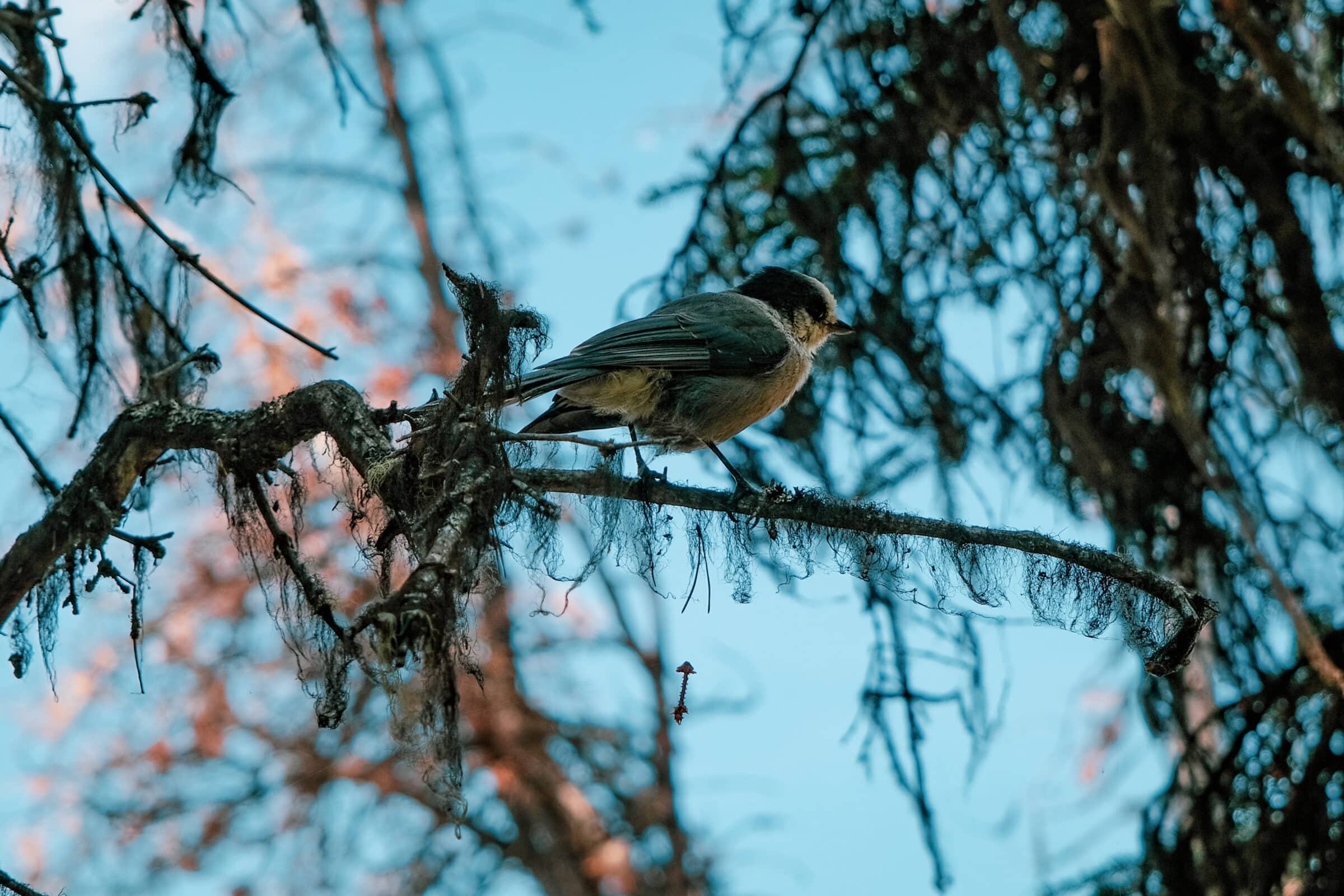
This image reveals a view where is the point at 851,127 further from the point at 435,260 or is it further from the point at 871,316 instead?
the point at 435,260

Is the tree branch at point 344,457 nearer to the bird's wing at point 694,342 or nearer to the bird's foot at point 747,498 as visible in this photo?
the bird's foot at point 747,498

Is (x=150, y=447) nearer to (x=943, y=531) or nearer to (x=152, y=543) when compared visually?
(x=152, y=543)

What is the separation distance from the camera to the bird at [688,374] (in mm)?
4098

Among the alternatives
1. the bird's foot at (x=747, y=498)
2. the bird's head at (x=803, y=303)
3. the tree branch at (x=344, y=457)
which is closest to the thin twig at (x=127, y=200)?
the tree branch at (x=344, y=457)

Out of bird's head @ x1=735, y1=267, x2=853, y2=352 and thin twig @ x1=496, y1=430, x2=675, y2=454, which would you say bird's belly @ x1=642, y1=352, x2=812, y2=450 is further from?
thin twig @ x1=496, y1=430, x2=675, y2=454

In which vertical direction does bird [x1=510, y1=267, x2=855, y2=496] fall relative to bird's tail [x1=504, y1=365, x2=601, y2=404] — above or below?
above

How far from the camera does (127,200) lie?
9.45 feet

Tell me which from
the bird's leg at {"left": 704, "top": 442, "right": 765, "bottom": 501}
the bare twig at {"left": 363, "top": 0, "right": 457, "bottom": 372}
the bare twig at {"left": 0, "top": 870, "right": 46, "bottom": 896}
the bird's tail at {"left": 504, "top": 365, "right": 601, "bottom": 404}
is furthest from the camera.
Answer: the bare twig at {"left": 363, "top": 0, "right": 457, "bottom": 372}

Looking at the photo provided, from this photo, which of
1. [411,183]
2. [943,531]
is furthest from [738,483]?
[411,183]

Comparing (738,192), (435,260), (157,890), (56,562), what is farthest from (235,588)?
(56,562)

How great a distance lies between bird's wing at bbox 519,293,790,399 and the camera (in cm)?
400

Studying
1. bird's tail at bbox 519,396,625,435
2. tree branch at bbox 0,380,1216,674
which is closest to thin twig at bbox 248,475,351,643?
tree branch at bbox 0,380,1216,674

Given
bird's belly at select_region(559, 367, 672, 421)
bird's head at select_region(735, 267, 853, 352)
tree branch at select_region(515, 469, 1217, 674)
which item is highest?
bird's head at select_region(735, 267, 853, 352)

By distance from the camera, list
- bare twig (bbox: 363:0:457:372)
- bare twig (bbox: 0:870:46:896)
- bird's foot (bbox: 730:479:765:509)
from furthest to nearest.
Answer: bare twig (bbox: 363:0:457:372) < bird's foot (bbox: 730:479:765:509) < bare twig (bbox: 0:870:46:896)
